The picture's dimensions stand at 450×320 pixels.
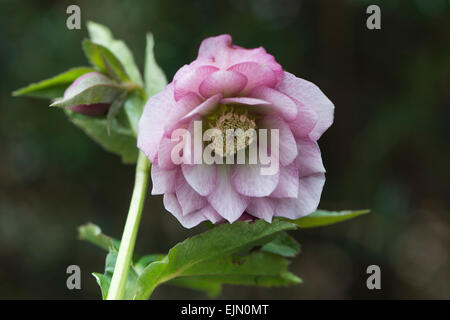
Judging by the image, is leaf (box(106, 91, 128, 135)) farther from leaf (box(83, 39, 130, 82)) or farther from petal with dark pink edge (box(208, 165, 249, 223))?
petal with dark pink edge (box(208, 165, 249, 223))

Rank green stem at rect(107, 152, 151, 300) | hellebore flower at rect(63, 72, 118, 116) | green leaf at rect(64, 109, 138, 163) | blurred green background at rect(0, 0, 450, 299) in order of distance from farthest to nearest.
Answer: blurred green background at rect(0, 0, 450, 299), green leaf at rect(64, 109, 138, 163), hellebore flower at rect(63, 72, 118, 116), green stem at rect(107, 152, 151, 300)

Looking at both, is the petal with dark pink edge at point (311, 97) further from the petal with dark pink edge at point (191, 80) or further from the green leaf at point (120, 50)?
the green leaf at point (120, 50)

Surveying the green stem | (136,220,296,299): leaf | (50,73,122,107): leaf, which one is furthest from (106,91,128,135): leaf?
(136,220,296,299): leaf

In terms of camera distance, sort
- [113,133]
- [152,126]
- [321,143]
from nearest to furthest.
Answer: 1. [152,126]
2. [113,133]
3. [321,143]

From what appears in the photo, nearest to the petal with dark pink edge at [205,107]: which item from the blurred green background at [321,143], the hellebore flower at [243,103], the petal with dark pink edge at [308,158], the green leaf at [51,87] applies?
the hellebore flower at [243,103]

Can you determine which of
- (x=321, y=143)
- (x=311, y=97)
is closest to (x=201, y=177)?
(x=311, y=97)

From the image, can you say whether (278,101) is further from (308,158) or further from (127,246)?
(127,246)
